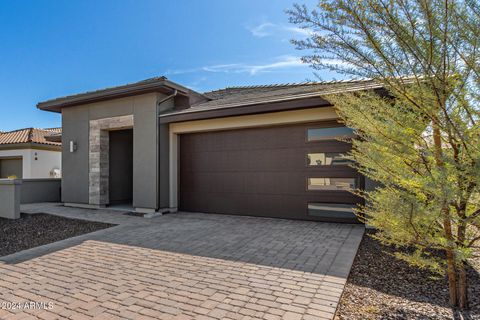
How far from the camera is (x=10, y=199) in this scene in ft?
24.9

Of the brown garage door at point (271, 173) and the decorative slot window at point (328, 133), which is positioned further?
the brown garage door at point (271, 173)

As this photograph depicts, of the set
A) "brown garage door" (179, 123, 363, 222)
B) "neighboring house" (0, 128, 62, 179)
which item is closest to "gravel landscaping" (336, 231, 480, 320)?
"brown garage door" (179, 123, 363, 222)

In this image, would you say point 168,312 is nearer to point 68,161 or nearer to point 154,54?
point 68,161

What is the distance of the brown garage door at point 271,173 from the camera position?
22.1 ft

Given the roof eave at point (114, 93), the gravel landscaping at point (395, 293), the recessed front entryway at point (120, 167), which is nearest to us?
the gravel landscaping at point (395, 293)

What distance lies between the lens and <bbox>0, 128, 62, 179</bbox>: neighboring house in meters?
15.9

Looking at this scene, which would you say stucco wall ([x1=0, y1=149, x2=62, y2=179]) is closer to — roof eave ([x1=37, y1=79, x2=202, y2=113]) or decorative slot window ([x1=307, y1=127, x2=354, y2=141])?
roof eave ([x1=37, y1=79, x2=202, y2=113])

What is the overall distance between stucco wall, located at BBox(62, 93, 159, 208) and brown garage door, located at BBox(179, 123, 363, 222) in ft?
3.28

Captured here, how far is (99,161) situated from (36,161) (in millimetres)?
10023

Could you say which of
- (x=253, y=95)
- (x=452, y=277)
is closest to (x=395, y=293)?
(x=452, y=277)

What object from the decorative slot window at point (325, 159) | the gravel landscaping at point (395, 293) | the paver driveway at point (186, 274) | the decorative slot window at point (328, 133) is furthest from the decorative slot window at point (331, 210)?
the gravel landscaping at point (395, 293)

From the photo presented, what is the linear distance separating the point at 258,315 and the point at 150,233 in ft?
12.9

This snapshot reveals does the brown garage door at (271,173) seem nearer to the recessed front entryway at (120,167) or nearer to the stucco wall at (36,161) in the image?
the recessed front entryway at (120,167)

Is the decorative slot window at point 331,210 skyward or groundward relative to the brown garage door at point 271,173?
groundward
